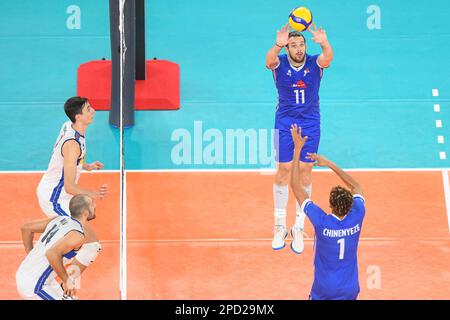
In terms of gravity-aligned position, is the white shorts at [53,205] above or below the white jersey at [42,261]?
above

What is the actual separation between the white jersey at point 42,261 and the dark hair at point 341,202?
8.06 ft

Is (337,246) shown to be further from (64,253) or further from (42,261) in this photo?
(42,261)

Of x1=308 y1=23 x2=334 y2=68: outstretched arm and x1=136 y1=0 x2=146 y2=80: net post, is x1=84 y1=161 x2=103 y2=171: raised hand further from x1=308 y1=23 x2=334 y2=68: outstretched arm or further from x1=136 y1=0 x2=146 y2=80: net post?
x1=136 y1=0 x2=146 y2=80: net post

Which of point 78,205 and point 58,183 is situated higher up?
point 58,183

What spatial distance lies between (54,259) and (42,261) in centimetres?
21

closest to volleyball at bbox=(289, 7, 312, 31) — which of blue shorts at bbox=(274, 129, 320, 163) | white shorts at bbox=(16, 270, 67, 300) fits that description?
blue shorts at bbox=(274, 129, 320, 163)

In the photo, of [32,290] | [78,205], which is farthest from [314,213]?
[32,290]

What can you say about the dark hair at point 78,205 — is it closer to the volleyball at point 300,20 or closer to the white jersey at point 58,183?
the white jersey at point 58,183

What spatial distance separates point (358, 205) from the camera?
8508 mm

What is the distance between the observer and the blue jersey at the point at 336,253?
828cm

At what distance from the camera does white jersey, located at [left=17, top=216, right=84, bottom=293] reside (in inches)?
337

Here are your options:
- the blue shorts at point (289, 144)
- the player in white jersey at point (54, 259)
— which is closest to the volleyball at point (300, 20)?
the blue shorts at point (289, 144)

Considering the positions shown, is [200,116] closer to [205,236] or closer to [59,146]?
[205,236]
